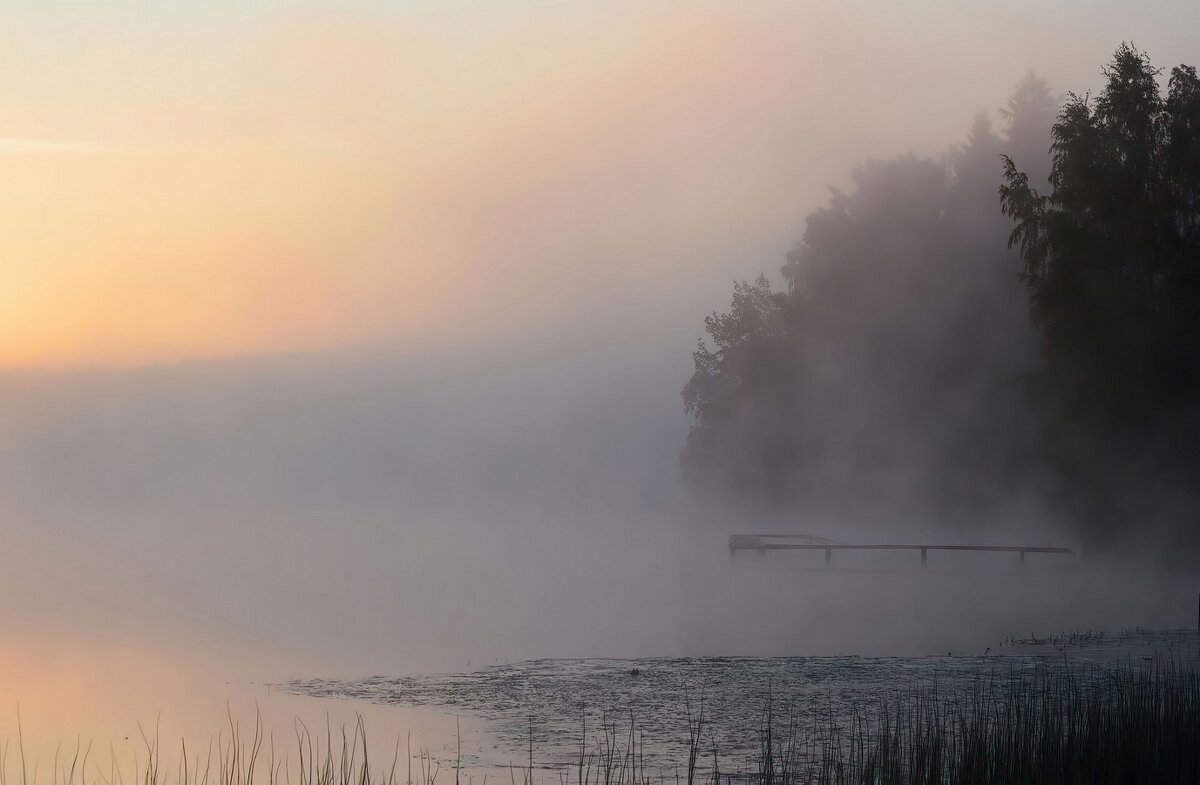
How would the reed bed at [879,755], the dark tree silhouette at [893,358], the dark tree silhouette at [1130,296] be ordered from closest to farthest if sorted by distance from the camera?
the reed bed at [879,755] → the dark tree silhouette at [1130,296] → the dark tree silhouette at [893,358]

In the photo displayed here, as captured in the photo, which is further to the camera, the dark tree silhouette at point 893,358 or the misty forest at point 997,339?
the dark tree silhouette at point 893,358

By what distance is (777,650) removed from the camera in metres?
19.8

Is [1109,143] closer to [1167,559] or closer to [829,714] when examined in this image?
[1167,559]

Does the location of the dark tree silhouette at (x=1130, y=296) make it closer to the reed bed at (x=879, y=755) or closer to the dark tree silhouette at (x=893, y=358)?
the dark tree silhouette at (x=893, y=358)

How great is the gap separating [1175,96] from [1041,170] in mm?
13701

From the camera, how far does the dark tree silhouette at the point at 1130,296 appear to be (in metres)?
25.7

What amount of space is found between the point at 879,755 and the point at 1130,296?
772 inches

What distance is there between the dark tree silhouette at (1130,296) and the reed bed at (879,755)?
571 inches

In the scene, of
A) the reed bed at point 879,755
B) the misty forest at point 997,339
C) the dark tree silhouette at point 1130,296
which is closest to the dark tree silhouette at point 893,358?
the misty forest at point 997,339

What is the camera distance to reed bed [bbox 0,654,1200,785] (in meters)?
8.31

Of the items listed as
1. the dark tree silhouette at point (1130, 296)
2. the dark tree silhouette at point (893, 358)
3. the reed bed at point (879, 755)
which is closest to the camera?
the reed bed at point (879, 755)

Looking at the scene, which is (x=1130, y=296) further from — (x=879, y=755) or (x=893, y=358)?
(x=879, y=755)

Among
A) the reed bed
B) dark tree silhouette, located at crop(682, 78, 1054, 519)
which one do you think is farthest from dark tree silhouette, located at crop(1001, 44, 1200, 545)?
the reed bed

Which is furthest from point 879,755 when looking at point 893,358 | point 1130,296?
point 893,358
